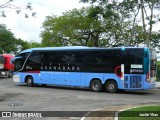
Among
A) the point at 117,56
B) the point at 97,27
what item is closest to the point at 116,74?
the point at 117,56

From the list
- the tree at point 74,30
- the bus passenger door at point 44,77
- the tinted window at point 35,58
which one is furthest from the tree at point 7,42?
the bus passenger door at point 44,77

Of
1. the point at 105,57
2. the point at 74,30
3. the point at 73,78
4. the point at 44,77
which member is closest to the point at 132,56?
the point at 105,57

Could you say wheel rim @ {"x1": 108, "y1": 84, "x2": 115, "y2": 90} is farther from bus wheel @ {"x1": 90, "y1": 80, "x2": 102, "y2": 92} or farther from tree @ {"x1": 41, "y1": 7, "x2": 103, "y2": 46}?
tree @ {"x1": 41, "y1": 7, "x2": 103, "y2": 46}

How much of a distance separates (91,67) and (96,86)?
4.28ft

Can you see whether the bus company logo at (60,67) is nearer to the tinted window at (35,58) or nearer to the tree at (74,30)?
the tinted window at (35,58)

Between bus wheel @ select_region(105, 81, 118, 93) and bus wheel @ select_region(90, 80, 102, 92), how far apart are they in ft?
1.62

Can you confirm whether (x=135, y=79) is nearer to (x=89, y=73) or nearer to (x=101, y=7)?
(x=89, y=73)

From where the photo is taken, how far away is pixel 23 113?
44.9 feet

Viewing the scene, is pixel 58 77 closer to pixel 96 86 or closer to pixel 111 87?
pixel 96 86

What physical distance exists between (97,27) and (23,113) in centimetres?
3916

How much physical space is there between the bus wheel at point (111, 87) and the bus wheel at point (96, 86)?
1.62ft

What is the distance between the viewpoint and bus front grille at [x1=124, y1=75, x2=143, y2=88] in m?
23.6

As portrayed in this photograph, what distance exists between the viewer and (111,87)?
2472 centimetres

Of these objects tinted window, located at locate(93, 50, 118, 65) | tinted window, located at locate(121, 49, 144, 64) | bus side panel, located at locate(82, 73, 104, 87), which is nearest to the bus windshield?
tinted window, located at locate(121, 49, 144, 64)
